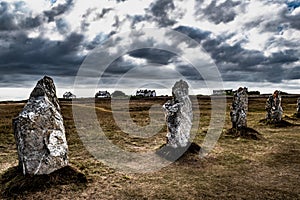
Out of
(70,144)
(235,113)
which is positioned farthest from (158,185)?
(235,113)

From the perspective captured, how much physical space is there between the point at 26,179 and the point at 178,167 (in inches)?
291

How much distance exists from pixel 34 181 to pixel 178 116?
892cm

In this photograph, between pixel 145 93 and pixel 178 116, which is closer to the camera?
pixel 178 116

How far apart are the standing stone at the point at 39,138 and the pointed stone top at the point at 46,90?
0.96 feet

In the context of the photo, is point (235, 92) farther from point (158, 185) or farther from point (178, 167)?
point (158, 185)

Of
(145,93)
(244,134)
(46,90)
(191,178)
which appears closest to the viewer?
(191,178)

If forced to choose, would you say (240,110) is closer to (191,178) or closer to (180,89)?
(180,89)

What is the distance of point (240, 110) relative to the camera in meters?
26.4

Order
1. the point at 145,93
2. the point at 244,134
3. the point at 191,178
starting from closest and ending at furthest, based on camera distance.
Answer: the point at 191,178, the point at 244,134, the point at 145,93

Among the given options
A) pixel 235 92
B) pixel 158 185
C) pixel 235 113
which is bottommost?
pixel 158 185

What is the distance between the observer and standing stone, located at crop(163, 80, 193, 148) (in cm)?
1817

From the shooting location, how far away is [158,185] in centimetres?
1309

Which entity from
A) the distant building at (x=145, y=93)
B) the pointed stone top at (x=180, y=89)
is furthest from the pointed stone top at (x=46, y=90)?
the distant building at (x=145, y=93)

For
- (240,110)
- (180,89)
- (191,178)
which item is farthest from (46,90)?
(240,110)
